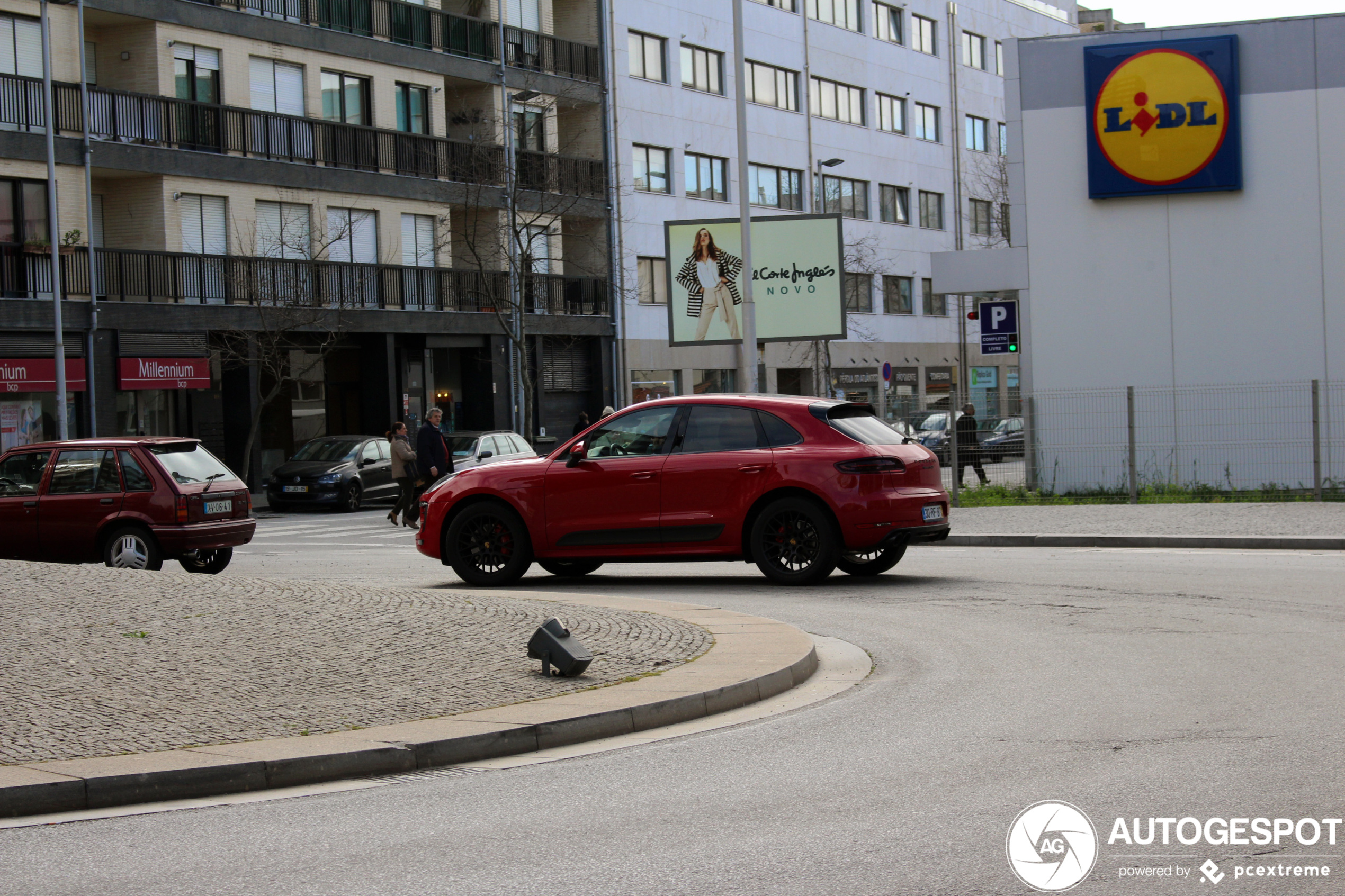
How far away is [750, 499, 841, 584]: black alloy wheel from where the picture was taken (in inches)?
542

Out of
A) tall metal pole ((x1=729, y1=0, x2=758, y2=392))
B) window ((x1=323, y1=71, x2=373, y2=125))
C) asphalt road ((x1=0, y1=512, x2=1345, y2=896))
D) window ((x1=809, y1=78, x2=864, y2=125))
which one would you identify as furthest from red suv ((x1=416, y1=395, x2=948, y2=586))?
window ((x1=809, y1=78, x2=864, y2=125))

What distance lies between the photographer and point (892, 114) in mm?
62750

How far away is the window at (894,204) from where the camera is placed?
62031mm

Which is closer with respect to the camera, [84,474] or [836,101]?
[84,474]

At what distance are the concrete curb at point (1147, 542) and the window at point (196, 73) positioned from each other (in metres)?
23.1

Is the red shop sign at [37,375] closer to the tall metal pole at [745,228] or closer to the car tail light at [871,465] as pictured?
the tall metal pole at [745,228]

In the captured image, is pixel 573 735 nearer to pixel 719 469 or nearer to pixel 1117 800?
pixel 1117 800

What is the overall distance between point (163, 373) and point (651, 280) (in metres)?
19.5

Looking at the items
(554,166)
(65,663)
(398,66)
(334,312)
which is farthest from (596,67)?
(65,663)

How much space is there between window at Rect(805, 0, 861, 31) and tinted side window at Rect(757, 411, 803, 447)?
4637 cm

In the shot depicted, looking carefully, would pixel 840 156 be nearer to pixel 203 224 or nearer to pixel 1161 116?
pixel 203 224

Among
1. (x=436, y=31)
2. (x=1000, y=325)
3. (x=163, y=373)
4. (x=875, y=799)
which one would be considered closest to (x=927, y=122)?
(x=436, y=31)

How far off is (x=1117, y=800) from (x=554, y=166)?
4038cm

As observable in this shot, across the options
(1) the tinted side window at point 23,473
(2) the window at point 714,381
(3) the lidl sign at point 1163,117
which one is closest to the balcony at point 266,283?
(2) the window at point 714,381
